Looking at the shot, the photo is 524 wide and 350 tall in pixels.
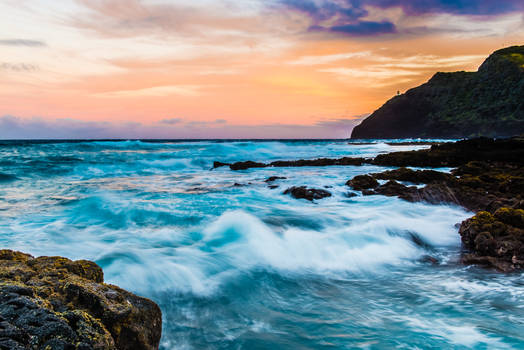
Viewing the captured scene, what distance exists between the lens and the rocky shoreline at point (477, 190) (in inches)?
195

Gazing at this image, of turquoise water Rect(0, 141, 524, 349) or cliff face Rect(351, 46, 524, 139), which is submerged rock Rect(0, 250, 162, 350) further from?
cliff face Rect(351, 46, 524, 139)

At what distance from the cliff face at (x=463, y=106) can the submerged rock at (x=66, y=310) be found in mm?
90890

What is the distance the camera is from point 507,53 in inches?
3629

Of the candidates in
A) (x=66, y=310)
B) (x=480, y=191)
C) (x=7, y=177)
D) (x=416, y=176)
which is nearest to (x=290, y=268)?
(x=66, y=310)

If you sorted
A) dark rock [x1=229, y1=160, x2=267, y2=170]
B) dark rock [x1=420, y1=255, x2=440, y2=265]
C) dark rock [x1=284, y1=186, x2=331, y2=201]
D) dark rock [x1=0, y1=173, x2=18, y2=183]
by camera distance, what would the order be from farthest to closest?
dark rock [x1=229, y1=160, x2=267, y2=170] < dark rock [x1=0, y1=173, x2=18, y2=183] < dark rock [x1=284, y1=186, x2=331, y2=201] < dark rock [x1=420, y1=255, x2=440, y2=265]

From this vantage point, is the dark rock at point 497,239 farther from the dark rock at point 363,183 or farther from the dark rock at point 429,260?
the dark rock at point 363,183

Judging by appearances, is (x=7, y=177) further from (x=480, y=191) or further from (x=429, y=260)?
(x=480, y=191)

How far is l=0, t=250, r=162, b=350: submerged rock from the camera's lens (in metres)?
1.63

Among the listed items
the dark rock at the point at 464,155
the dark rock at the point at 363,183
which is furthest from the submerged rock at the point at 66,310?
the dark rock at the point at 464,155

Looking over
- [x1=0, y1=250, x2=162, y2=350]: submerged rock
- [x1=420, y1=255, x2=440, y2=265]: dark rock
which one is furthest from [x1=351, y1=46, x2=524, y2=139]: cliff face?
[x1=0, y1=250, x2=162, y2=350]: submerged rock

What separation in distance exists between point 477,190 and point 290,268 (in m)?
6.04

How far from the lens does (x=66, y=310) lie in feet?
6.38

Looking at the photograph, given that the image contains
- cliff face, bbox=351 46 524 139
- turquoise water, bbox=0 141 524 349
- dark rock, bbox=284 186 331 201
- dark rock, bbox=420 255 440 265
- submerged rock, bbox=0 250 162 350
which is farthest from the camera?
cliff face, bbox=351 46 524 139

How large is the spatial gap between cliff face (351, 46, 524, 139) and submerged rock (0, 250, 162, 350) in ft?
298
